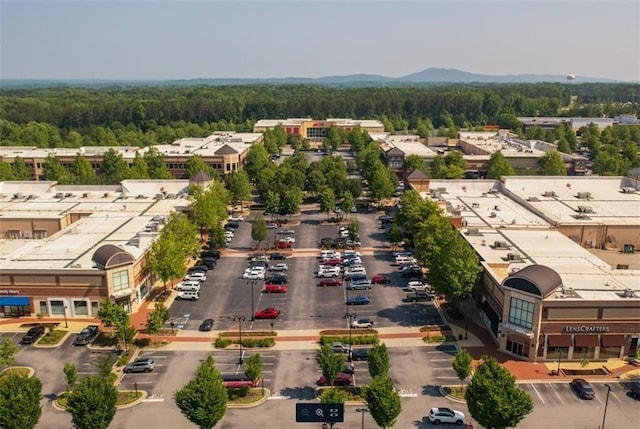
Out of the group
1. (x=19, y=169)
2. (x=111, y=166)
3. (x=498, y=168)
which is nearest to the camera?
(x=498, y=168)

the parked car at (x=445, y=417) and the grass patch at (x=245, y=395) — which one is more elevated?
the parked car at (x=445, y=417)

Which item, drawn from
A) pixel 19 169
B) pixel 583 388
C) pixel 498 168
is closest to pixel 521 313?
pixel 583 388

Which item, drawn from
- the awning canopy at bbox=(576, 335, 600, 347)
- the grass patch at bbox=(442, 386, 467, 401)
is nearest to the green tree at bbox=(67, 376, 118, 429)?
the grass patch at bbox=(442, 386, 467, 401)

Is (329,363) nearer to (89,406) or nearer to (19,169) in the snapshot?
(89,406)

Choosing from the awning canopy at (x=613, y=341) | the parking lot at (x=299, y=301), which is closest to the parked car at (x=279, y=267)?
the parking lot at (x=299, y=301)

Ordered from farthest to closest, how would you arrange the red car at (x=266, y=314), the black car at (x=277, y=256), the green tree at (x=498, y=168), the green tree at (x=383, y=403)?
the green tree at (x=498, y=168) < the black car at (x=277, y=256) < the red car at (x=266, y=314) < the green tree at (x=383, y=403)

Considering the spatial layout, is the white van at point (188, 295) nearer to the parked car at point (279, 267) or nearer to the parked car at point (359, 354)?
the parked car at point (279, 267)
